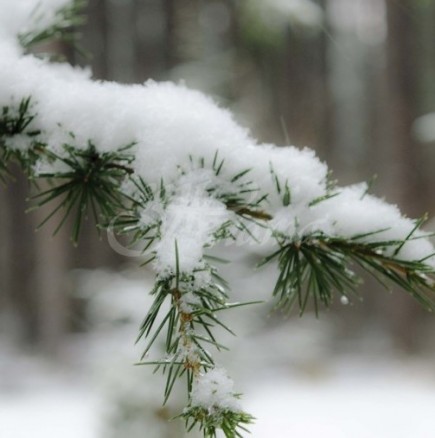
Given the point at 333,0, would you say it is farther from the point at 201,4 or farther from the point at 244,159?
the point at 244,159

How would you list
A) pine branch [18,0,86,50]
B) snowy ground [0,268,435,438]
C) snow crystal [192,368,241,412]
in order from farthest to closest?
1. snowy ground [0,268,435,438]
2. pine branch [18,0,86,50]
3. snow crystal [192,368,241,412]

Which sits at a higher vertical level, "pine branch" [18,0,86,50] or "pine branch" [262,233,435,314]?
"pine branch" [18,0,86,50]

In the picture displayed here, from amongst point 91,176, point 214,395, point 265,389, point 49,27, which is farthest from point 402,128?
point 214,395

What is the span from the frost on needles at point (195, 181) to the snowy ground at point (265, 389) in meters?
2.85

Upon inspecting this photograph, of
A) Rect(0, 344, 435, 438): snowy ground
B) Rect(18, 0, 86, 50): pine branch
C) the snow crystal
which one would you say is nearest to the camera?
the snow crystal

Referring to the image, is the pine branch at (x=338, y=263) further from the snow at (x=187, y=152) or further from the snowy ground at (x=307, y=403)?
the snowy ground at (x=307, y=403)

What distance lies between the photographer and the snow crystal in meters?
0.48

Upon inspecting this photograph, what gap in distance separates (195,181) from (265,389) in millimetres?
7319

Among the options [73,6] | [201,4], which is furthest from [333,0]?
[73,6]

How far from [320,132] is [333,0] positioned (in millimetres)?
2381

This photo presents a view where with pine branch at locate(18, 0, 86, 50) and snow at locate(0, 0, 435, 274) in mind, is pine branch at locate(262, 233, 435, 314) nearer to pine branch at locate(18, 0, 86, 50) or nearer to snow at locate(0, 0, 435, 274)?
snow at locate(0, 0, 435, 274)

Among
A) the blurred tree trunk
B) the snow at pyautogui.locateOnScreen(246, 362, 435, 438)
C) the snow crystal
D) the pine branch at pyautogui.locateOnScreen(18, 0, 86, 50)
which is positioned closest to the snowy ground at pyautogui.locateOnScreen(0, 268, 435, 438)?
the snow at pyautogui.locateOnScreen(246, 362, 435, 438)

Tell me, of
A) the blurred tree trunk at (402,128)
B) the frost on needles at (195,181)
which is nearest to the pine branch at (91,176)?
the frost on needles at (195,181)

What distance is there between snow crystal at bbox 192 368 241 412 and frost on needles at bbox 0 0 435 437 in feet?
0.24
